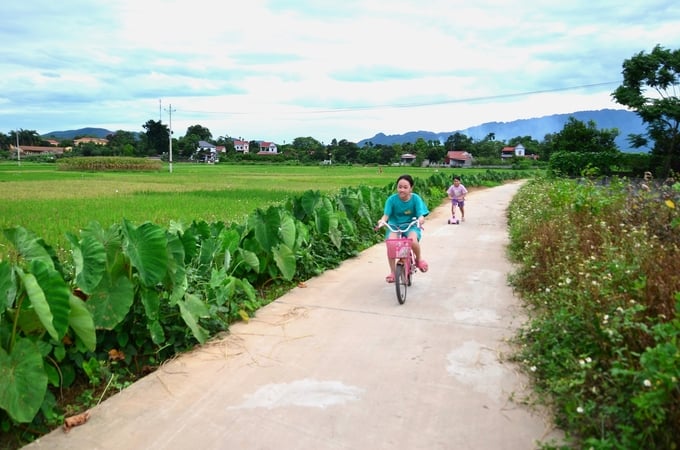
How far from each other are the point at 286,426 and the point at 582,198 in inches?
258

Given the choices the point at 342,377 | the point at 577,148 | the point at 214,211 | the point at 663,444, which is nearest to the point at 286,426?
the point at 342,377

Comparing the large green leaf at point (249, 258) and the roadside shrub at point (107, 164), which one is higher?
the roadside shrub at point (107, 164)

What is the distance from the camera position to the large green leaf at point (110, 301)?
11.5ft

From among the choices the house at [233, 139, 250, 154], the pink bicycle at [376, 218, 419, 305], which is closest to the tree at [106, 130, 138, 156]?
the house at [233, 139, 250, 154]

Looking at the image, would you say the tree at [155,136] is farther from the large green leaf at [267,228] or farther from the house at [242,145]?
the large green leaf at [267,228]

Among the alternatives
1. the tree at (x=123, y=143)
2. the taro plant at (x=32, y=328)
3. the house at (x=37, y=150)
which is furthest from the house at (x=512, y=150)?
the taro plant at (x=32, y=328)

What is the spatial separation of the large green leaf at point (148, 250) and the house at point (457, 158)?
88.7 m

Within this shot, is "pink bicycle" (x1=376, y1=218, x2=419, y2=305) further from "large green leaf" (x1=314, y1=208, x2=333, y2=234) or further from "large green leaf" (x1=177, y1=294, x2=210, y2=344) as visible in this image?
"large green leaf" (x1=177, y1=294, x2=210, y2=344)

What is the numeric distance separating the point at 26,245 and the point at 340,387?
92.2 inches

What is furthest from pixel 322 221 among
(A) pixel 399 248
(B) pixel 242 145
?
(B) pixel 242 145

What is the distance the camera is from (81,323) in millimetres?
3152

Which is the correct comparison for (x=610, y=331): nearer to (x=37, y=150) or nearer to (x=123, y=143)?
(x=123, y=143)

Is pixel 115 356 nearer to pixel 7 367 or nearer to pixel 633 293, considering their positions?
pixel 7 367

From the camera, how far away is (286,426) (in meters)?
3.02
